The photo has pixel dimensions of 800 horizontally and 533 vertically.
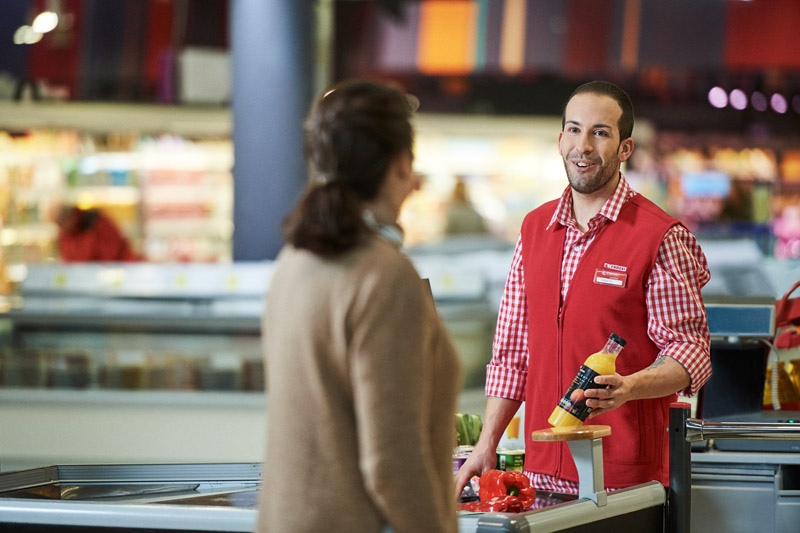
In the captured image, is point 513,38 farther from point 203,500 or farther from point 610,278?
point 203,500

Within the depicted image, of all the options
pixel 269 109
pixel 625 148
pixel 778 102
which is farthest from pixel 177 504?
pixel 778 102

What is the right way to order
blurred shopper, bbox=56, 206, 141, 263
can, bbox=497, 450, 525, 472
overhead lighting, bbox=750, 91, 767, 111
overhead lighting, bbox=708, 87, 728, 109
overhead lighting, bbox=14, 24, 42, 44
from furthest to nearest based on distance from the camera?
overhead lighting, bbox=708, 87, 728, 109 → overhead lighting, bbox=750, 91, 767, 111 → overhead lighting, bbox=14, 24, 42, 44 → blurred shopper, bbox=56, 206, 141, 263 → can, bbox=497, 450, 525, 472

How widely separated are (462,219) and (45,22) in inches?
201

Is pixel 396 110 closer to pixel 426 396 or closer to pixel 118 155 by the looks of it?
pixel 426 396

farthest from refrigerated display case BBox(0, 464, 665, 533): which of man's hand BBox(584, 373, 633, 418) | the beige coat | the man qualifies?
the beige coat

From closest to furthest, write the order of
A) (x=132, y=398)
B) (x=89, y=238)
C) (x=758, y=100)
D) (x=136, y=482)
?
1. (x=136, y=482)
2. (x=132, y=398)
3. (x=89, y=238)
4. (x=758, y=100)

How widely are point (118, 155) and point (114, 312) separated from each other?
560 cm

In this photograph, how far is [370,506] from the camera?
1.61 meters

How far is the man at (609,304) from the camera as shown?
244cm

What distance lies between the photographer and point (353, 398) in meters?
1.62

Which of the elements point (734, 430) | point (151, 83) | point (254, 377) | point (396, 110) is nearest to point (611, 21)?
point (151, 83)

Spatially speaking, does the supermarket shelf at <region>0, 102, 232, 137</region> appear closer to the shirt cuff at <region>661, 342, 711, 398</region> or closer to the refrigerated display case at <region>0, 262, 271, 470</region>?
the refrigerated display case at <region>0, 262, 271, 470</region>

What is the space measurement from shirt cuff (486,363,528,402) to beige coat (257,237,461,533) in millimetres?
1047

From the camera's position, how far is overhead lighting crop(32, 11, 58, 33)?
11633 millimetres
